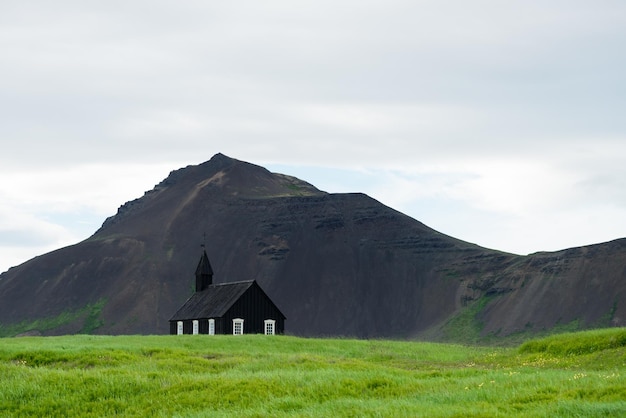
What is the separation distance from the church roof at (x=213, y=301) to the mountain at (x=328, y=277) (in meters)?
53.6

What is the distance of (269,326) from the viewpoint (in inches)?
3344

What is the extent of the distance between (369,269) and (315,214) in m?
23.1

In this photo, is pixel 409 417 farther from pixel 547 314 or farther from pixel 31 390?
pixel 547 314

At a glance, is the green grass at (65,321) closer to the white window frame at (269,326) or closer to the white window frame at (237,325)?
the white window frame at (269,326)

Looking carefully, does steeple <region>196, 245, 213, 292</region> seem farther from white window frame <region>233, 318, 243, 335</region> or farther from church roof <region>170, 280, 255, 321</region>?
Result: white window frame <region>233, 318, 243, 335</region>

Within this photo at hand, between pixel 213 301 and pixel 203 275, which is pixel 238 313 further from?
pixel 203 275

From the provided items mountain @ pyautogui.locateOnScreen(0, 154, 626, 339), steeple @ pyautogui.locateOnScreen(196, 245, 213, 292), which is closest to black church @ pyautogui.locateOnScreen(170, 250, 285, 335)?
steeple @ pyautogui.locateOnScreen(196, 245, 213, 292)

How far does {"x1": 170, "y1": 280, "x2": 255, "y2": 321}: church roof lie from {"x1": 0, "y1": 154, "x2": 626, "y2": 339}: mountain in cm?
5363

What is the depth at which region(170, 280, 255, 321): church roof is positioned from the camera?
278 ft

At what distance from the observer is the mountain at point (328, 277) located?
135m

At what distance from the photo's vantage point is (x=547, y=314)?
420ft

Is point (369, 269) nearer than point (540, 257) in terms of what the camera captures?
No

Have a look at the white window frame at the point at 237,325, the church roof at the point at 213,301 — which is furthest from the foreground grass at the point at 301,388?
the church roof at the point at 213,301

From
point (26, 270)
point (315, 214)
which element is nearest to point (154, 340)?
point (315, 214)
